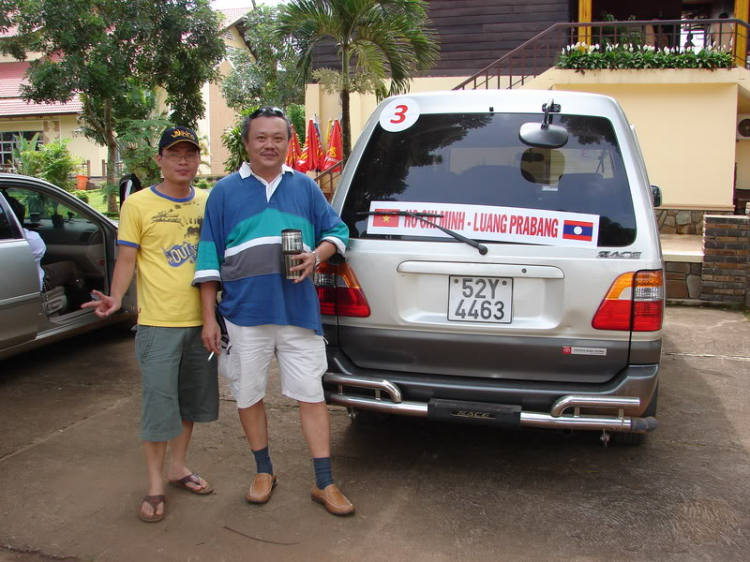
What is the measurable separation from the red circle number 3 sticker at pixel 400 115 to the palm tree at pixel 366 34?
7376mm

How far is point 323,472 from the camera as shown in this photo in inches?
124

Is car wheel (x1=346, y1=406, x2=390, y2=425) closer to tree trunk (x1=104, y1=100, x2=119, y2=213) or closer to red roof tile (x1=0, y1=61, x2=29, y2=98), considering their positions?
tree trunk (x1=104, y1=100, x2=119, y2=213)

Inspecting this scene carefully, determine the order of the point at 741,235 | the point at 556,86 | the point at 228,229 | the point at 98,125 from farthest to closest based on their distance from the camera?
1. the point at 98,125
2. the point at 556,86
3. the point at 741,235
4. the point at 228,229

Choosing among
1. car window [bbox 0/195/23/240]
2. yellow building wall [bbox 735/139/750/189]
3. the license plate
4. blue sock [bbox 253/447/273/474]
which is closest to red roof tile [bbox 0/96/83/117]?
yellow building wall [bbox 735/139/750/189]

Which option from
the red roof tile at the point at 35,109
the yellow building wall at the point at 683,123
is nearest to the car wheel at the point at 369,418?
the yellow building wall at the point at 683,123

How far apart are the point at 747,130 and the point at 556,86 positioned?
17.7ft

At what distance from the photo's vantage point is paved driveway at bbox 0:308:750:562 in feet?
9.32

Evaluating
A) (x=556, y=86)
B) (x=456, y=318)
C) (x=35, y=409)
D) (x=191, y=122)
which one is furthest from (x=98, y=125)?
(x=456, y=318)

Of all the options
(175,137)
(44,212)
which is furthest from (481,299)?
(44,212)

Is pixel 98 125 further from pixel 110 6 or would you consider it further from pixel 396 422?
pixel 396 422

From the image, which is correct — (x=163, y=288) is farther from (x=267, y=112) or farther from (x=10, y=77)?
(x=10, y=77)

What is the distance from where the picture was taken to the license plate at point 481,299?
3.10 meters

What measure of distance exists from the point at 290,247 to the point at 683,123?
11416mm

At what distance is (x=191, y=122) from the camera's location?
41.7 ft
